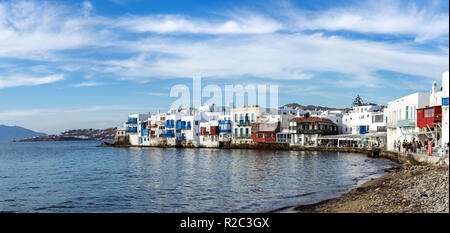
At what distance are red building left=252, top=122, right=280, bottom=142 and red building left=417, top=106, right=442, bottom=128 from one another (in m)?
37.6

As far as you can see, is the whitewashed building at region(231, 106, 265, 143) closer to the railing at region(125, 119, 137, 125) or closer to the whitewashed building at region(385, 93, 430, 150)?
the whitewashed building at region(385, 93, 430, 150)

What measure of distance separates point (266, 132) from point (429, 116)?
133 ft

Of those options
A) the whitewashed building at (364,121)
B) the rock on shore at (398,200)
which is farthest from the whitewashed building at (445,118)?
the whitewashed building at (364,121)

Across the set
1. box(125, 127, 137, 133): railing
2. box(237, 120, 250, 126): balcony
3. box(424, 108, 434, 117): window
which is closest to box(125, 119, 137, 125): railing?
box(125, 127, 137, 133): railing

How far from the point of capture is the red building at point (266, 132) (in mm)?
71062

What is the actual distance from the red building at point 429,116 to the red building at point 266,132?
37639 mm

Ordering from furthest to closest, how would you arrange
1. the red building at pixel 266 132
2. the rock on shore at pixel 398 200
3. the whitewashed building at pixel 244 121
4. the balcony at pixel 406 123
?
the whitewashed building at pixel 244 121 < the red building at pixel 266 132 < the balcony at pixel 406 123 < the rock on shore at pixel 398 200

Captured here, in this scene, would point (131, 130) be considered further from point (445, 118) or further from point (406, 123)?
point (445, 118)

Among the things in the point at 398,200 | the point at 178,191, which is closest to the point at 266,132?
the point at 178,191

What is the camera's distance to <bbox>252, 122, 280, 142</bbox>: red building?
71062 millimetres

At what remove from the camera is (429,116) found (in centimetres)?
3259

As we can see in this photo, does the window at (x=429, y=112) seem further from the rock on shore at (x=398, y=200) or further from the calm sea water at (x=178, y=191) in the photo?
the rock on shore at (x=398, y=200)
